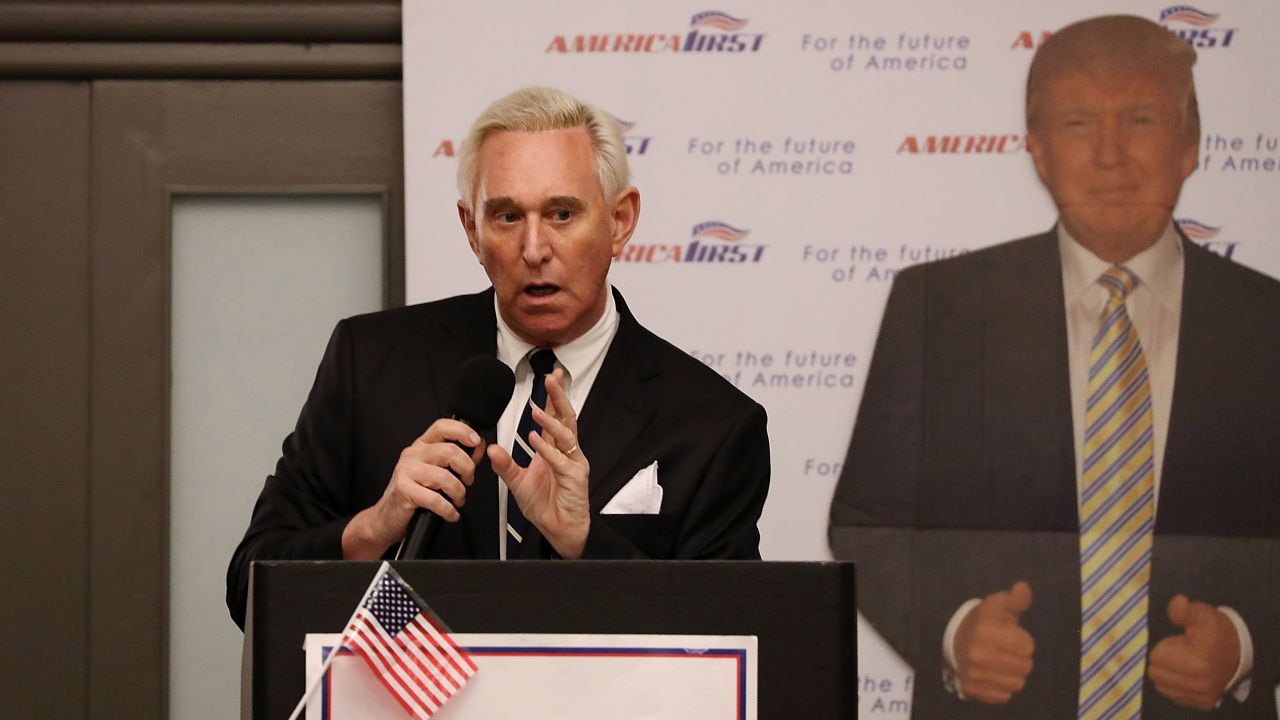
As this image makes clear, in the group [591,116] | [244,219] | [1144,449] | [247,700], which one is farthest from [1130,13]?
[247,700]

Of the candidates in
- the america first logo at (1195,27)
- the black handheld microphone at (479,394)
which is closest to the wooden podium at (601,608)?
the black handheld microphone at (479,394)

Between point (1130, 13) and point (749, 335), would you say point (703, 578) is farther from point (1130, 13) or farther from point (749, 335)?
point (1130, 13)

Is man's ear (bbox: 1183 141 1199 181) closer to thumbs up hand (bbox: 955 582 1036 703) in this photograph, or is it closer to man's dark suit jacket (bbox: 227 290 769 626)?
thumbs up hand (bbox: 955 582 1036 703)

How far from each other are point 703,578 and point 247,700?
0.42 metres

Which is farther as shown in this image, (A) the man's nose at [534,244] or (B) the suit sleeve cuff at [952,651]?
(B) the suit sleeve cuff at [952,651]

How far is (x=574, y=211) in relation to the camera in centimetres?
189

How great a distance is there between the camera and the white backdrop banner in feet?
10.4

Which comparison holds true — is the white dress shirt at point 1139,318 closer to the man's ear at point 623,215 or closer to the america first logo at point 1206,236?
the america first logo at point 1206,236

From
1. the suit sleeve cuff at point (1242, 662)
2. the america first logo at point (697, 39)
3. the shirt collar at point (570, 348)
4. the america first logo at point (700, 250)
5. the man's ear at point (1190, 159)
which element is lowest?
the suit sleeve cuff at point (1242, 662)

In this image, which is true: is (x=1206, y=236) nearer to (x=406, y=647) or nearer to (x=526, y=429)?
(x=526, y=429)

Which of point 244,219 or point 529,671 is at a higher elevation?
point 244,219

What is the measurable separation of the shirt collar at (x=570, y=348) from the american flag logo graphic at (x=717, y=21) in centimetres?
137

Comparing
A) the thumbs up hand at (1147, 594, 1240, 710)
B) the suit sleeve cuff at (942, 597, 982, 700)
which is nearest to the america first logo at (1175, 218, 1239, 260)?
the thumbs up hand at (1147, 594, 1240, 710)

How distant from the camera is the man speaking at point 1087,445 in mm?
3115
